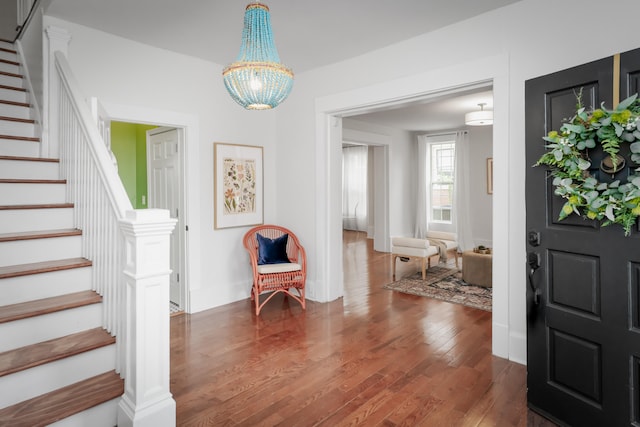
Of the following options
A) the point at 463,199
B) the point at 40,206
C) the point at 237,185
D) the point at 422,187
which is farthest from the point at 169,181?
the point at 463,199

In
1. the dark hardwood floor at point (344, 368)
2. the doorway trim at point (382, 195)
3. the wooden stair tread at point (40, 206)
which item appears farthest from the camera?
the doorway trim at point (382, 195)

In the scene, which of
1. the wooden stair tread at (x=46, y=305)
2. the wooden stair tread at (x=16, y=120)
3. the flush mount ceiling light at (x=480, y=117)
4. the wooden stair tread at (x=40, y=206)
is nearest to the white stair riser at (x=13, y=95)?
the wooden stair tread at (x=16, y=120)

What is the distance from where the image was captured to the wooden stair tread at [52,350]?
1.84m

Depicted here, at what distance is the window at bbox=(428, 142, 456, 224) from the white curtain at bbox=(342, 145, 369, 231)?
259cm

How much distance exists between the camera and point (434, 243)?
6.40 metres

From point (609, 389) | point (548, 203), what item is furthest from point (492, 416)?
point (548, 203)

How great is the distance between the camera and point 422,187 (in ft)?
28.9

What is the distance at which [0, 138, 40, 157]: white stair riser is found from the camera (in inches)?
121

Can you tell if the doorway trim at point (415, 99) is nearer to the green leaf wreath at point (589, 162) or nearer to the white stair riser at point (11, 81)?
the green leaf wreath at point (589, 162)

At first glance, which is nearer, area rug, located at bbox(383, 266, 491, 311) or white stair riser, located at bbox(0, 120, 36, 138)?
white stair riser, located at bbox(0, 120, 36, 138)

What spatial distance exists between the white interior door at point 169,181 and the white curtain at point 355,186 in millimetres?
7178

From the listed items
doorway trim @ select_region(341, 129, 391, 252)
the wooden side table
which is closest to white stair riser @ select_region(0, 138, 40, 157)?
the wooden side table

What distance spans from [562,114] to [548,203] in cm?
52

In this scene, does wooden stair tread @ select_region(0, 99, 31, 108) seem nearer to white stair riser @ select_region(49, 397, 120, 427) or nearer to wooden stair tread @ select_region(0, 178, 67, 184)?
wooden stair tread @ select_region(0, 178, 67, 184)
